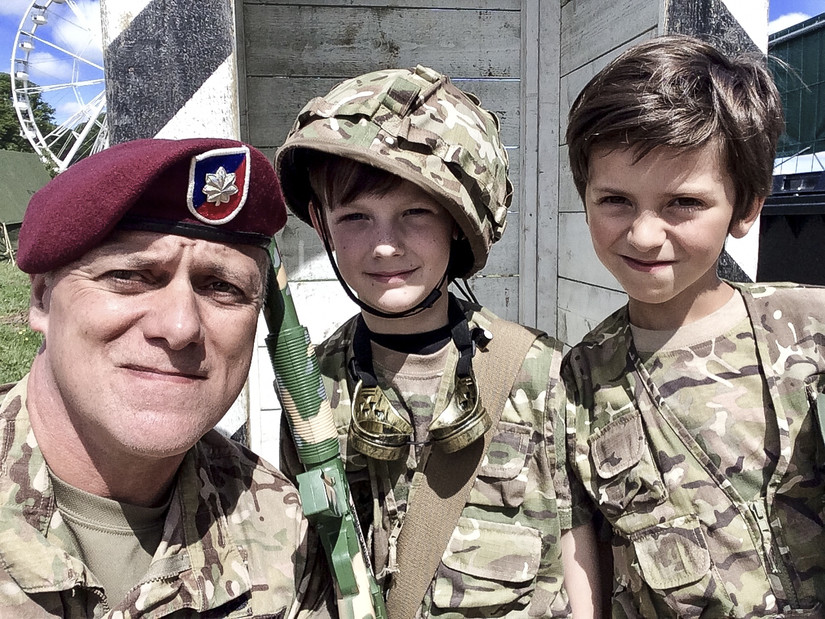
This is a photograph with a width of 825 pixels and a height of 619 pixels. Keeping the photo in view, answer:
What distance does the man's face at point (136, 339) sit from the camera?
1354 mm

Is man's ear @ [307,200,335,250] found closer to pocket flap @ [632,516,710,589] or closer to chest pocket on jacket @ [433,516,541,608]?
chest pocket on jacket @ [433,516,541,608]

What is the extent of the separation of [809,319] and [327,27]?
9.93 ft

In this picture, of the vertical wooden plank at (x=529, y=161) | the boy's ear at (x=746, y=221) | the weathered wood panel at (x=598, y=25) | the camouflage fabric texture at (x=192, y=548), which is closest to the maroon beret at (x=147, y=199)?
the camouflage fabric texture at (x=192, y=548)

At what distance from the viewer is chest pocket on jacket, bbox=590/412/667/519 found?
6.07 feet

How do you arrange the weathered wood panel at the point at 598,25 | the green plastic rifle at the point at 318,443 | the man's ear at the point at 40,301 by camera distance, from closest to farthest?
the man's ear at the point at 40,301 < the green plastic rifle at the point at 318,443 < the weathered wood panel at the point at 598,25

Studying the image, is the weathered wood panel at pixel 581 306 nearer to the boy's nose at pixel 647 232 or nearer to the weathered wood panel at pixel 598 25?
the weathered wood panel at pixel 598 25

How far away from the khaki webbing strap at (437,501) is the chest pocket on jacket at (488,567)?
4 centimetres

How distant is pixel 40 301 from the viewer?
4.83 feet

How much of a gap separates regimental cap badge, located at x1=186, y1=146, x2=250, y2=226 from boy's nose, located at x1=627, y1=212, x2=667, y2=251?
3.34 feet

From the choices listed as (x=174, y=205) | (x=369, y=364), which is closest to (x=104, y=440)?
(x=174, y=205)

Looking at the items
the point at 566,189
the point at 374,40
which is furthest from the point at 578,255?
the point at 374,40

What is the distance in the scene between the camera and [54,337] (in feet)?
4.57

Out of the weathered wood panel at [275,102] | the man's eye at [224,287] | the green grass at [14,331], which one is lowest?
the green grass at [14,331]

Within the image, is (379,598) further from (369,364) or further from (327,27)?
(327,27)
